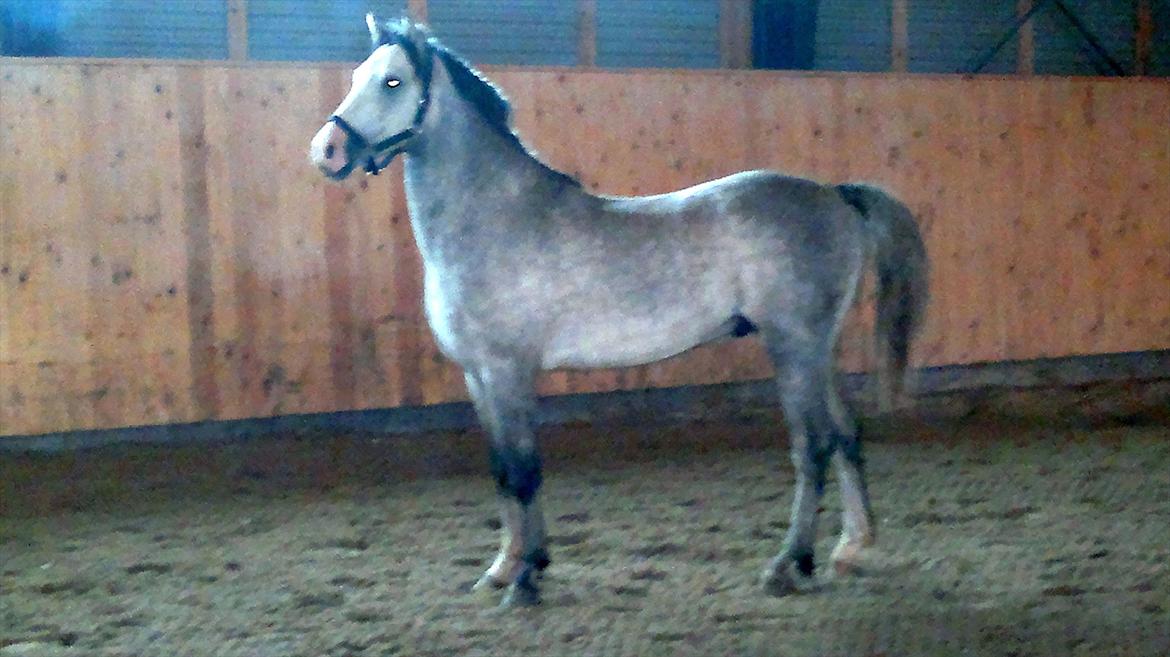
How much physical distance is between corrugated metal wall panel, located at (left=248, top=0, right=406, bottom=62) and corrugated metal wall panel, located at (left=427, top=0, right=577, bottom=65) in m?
0.36

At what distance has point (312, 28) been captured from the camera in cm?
598

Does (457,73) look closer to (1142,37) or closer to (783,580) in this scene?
(783,580)

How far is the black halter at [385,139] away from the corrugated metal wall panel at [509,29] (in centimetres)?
334

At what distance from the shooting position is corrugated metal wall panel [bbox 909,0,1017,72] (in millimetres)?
7254

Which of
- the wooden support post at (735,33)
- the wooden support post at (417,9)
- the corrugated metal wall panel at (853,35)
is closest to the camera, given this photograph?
the wooden support post at (417,9)

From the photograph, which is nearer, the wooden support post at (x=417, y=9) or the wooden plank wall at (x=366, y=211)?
the wooden plank wall at (x=366, y=211)

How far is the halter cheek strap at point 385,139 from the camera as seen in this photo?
2902 millimetres

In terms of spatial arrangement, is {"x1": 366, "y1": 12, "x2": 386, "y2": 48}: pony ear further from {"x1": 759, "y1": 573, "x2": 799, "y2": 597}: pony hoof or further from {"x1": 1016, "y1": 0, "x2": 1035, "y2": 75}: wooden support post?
{"x1": 1016, "y1": 0, "x2": 1035, "y2": 75}: wooden support post

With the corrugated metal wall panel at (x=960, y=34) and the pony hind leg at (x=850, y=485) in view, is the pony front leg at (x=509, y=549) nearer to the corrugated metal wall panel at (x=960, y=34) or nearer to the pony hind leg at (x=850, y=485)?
the pony hind leg at (x=850, y=485)

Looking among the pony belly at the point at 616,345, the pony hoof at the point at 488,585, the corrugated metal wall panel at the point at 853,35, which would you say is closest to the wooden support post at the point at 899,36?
the corrugated metal wall panel at the point at 853,35

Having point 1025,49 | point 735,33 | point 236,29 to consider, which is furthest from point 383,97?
point 1025,49

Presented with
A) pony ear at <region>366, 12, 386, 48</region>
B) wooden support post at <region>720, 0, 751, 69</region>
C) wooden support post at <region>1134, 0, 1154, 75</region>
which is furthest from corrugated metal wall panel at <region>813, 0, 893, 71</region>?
pony ear at <region>366, 12, 386, 48</region>

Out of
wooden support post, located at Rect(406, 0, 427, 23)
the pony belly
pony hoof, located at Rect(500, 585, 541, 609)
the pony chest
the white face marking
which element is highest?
wooden support post, located at Rect(406, 0, 427, 23)

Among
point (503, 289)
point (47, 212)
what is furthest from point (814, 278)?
point (47, 212)
